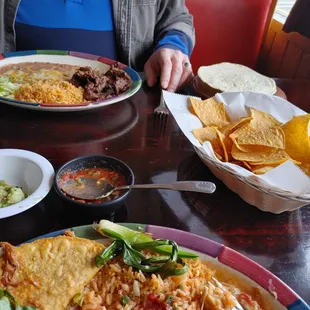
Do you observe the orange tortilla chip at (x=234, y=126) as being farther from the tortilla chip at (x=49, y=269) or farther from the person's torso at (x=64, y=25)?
the person's torso at (x=64, y=25)

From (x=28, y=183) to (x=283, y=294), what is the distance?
2.60 feet

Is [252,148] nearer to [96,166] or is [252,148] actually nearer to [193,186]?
[193,186]

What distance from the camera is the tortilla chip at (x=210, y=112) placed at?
1.53m

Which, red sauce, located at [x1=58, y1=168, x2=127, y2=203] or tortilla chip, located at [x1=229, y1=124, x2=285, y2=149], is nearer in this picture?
red sauce, located at [x1=58, y1=168, x2=127, y2=203]

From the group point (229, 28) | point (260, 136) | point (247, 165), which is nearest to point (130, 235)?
point (247, 165)

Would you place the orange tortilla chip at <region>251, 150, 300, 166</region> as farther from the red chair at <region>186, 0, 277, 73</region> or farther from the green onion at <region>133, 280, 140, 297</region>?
the red chair at <region>186, 0, 277, 73</region>

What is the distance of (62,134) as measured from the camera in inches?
60.3

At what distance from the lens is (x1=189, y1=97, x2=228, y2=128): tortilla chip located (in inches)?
60.1

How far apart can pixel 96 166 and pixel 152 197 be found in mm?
201

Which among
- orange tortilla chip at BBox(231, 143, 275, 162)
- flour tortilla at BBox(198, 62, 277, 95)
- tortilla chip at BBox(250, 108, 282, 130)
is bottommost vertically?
flour tortilla at BBox(198, 62, 277, 95)

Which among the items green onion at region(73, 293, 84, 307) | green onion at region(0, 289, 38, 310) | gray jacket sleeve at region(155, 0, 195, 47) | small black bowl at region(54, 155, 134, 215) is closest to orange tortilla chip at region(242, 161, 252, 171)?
small black bowl at region(54, 155, 134, 215)

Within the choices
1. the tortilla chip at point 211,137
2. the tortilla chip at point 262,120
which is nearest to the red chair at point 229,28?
the tortilla chip at point 262,120

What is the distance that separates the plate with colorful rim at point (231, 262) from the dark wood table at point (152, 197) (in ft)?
0.42

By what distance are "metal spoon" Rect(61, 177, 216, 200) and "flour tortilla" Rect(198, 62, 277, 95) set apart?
2.56 ft
